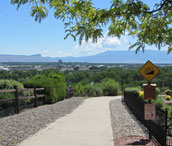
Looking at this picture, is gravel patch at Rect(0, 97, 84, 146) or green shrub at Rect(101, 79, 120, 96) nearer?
gravel patch at Rect(0, 97, 84, 146)

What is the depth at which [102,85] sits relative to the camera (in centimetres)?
3441

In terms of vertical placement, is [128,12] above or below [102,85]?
above

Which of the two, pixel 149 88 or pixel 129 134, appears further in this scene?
pixel 129 134

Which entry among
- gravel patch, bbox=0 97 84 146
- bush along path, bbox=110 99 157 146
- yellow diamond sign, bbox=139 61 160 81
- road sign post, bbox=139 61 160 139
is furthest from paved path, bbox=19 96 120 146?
yellow diamond sign, bbox=139 61 160 81

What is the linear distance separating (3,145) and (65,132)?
2395 millimetres

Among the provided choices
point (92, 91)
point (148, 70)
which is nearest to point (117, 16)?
point (148, 70)

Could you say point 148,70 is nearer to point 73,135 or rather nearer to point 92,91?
point 73,135

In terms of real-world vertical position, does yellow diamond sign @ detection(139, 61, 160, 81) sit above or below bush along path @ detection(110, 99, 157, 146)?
above

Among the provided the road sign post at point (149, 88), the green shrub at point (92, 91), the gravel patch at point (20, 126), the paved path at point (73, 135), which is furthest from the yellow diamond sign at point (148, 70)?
the green shrub at point (92, 91)

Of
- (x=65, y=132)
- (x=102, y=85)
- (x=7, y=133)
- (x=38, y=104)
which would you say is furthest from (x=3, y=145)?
(x=102, y=85)

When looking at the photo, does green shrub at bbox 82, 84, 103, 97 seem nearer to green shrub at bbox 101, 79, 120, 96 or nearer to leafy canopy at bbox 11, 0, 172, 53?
green shrub at bbox 101, 79, 120, 96

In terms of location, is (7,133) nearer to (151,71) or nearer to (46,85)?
(151,71)

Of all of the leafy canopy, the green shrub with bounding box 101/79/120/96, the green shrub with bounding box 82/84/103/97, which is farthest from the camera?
the green shrub with bounding box 101/79/120/96

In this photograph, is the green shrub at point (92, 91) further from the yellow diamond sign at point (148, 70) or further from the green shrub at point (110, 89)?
the yellow diamond sign at point (148, 70)
